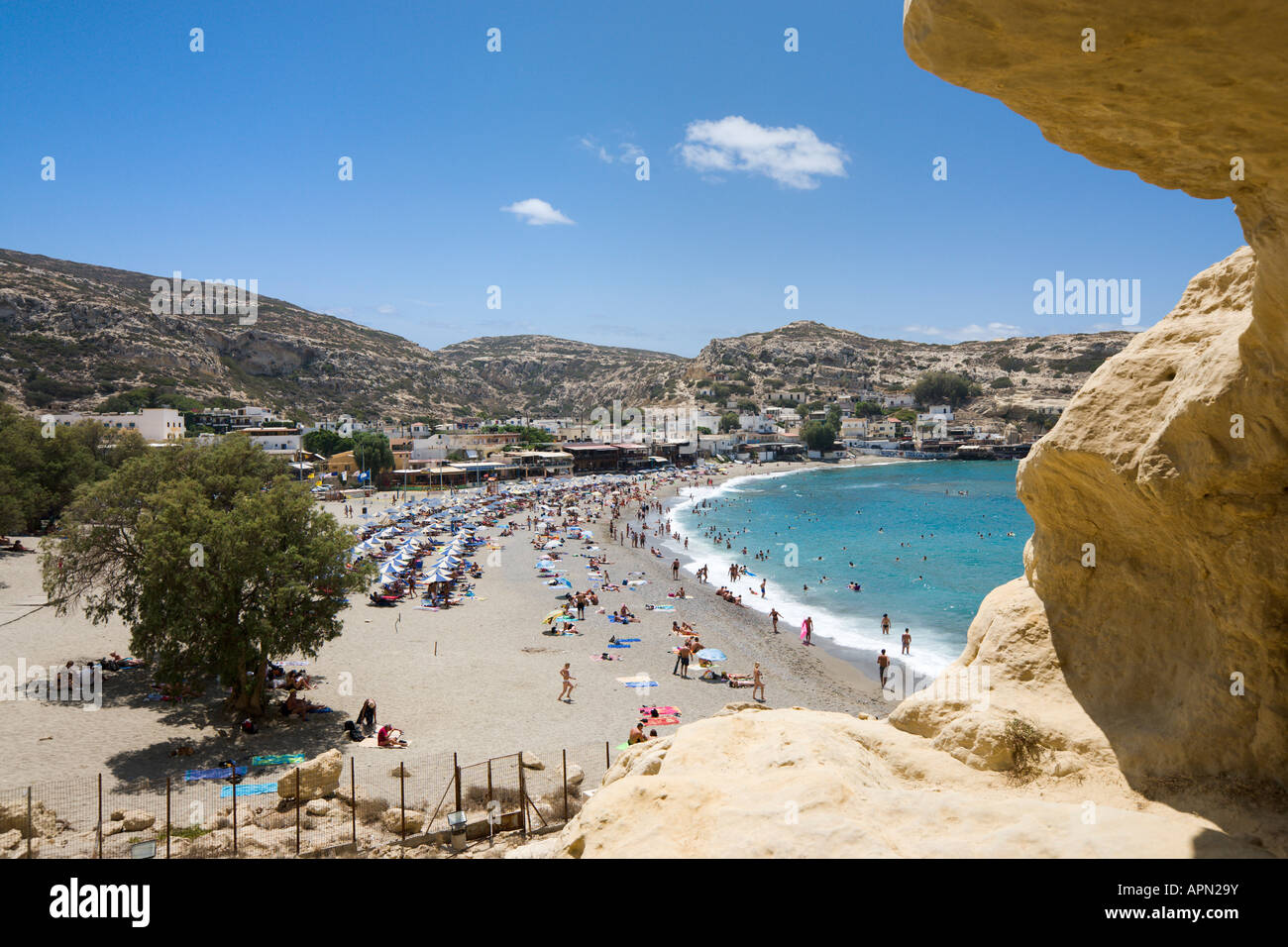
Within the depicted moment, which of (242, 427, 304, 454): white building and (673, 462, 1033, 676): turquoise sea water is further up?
(242, 427, 304, 454): white building

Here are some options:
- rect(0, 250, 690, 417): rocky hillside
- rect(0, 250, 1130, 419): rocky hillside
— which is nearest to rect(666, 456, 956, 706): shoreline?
rect(0, 250, 1130, 419): rocky hillside

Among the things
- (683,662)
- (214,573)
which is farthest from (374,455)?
(214,573)

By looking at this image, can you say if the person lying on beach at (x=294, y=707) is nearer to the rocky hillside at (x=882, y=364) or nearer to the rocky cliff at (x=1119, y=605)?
the rocky cliff at (x=1119, y=605)

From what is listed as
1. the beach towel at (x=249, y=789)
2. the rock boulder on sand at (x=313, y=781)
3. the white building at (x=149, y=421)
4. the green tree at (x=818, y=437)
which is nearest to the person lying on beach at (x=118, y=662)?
the beach towel at (x=249, y=789)

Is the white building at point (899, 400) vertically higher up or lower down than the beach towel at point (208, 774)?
higher up

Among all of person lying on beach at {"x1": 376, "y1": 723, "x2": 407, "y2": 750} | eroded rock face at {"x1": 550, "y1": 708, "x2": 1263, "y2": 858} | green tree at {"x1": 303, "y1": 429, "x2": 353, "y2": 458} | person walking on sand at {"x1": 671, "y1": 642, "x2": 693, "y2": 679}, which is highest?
green tree at {"x1": 303, "y1": 429, "x2": 353, "y2": 458}

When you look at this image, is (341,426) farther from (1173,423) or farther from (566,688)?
(1173,423)

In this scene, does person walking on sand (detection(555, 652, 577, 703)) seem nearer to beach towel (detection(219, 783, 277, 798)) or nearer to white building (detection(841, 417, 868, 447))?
beach towel (detection(219, 783, 277, 798))
